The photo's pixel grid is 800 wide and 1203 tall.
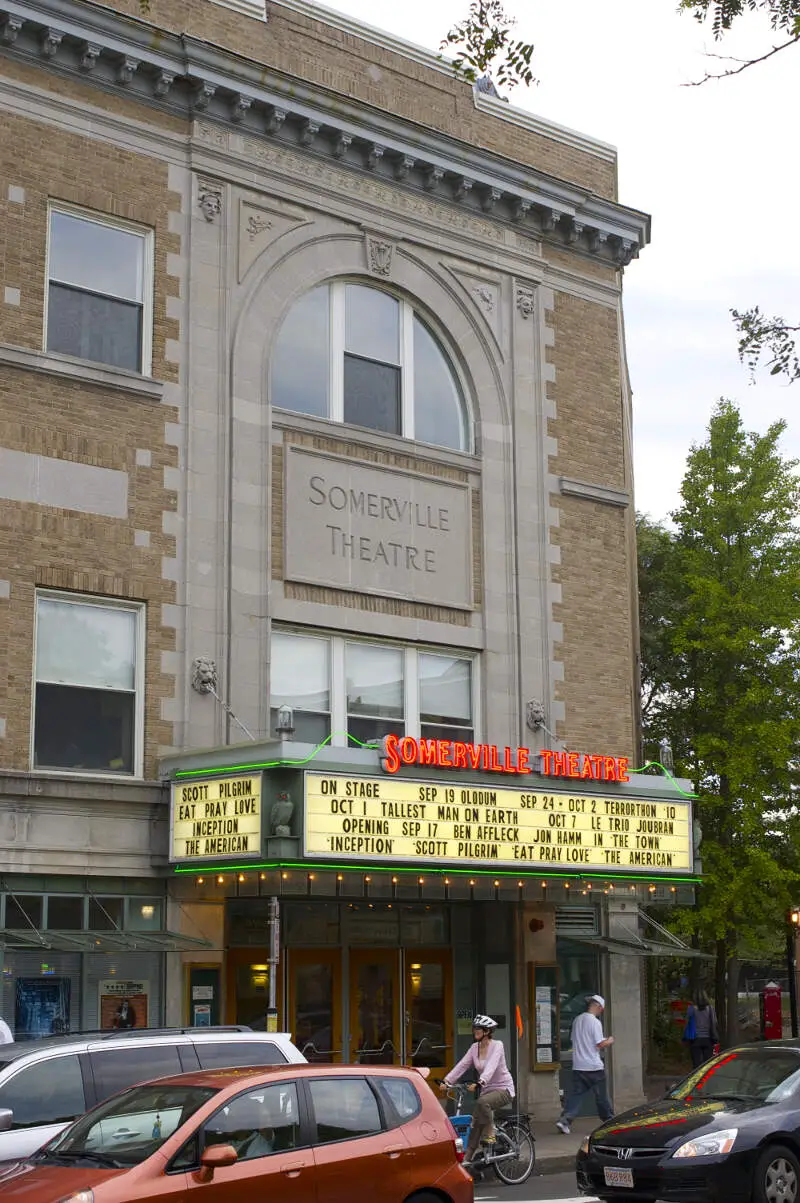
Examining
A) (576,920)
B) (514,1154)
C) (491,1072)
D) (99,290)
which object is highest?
(99,290)

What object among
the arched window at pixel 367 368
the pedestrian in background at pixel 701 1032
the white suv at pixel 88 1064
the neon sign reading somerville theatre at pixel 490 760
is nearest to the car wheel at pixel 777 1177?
the white suv at pixel 88 1064

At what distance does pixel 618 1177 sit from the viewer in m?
14.5

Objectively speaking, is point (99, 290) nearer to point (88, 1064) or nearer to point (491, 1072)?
point (491, 1072)

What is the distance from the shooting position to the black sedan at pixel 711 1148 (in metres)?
14.0

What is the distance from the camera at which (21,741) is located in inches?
752

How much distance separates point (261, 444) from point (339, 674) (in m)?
3.36

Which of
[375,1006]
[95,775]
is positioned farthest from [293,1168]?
[375,1006]

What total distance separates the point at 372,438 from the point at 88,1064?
12314 mm

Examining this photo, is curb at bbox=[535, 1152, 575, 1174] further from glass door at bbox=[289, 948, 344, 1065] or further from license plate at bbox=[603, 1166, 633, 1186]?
license plate at bbox=[603, 1166, 633, 1186]

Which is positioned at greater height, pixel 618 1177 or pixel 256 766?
pixel 256 766

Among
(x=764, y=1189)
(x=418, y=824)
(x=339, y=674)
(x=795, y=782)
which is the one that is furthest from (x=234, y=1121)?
(x=795, y=782)

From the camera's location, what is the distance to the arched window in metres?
23.1

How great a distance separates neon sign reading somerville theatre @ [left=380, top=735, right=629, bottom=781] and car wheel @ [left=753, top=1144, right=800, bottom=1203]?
22.2ft

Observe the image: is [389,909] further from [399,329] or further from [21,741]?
[399,329]
